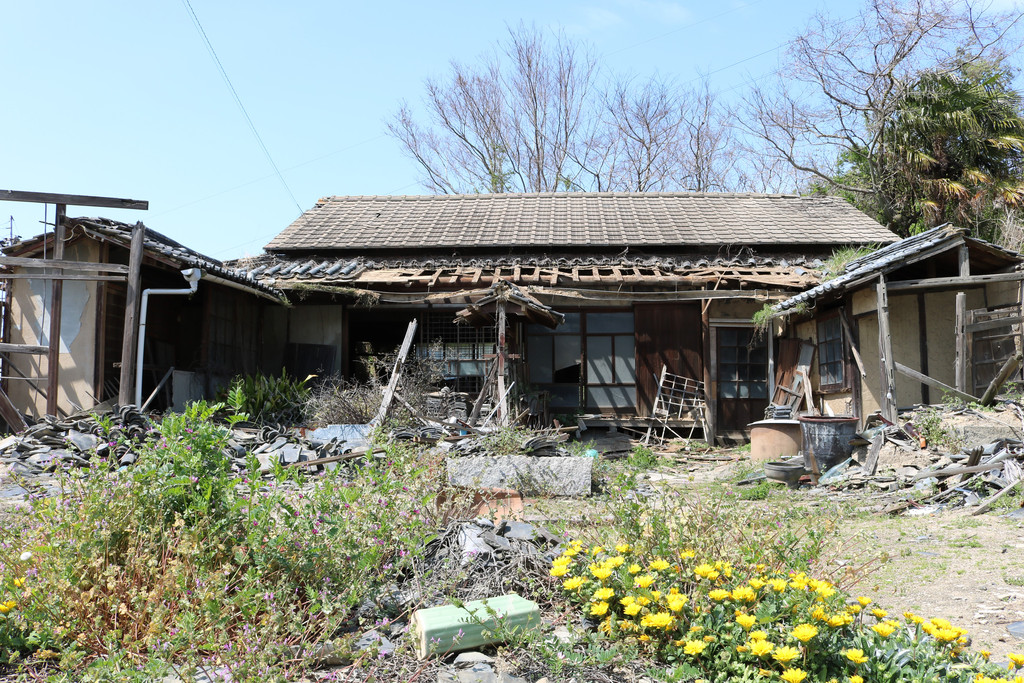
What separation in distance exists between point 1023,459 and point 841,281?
10.3ft

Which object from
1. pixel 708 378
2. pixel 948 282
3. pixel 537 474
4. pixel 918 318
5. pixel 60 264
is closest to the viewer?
pixel 537 474

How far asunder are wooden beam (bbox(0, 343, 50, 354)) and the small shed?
10355 mm

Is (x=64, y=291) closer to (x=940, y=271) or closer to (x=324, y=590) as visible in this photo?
(x=324, y=590)

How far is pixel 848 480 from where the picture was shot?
27.4 ft

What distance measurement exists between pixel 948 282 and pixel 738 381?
439cm

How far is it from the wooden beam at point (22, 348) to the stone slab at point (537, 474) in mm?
6459

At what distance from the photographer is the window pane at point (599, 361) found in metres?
13.4

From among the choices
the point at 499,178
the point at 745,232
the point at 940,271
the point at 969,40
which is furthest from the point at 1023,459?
the point at 499,178

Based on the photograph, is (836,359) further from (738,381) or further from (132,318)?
(132,318)

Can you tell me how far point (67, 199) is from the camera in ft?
31.3

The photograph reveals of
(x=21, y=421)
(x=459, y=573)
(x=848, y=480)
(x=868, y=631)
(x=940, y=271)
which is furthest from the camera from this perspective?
(x=940, y=271)

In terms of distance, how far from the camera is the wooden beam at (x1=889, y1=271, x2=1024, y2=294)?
29.6ft

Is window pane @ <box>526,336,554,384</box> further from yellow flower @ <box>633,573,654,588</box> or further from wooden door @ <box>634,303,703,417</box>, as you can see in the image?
yellow flower @ <box>633,573,654,588</box>

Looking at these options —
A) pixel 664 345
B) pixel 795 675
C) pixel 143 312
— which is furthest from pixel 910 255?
pixel 143 312
